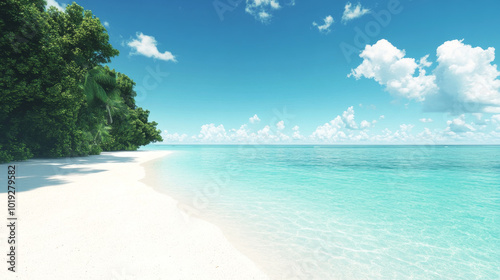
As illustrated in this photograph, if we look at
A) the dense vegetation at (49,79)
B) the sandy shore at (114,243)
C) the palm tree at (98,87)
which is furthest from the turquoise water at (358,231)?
the palm tree at (98,87)

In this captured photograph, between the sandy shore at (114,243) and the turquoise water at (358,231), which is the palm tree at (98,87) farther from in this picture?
the turquoise water at (358,231)

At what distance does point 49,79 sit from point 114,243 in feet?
62.3

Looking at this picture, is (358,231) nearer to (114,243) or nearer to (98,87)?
(114,243)

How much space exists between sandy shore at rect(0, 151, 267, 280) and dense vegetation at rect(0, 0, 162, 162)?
11.6 metres

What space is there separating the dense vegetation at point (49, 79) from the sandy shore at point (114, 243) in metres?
11.6

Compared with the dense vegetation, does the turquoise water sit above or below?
below

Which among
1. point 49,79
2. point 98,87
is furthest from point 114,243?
point 98,87

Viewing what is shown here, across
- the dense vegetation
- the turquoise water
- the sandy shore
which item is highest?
the dense vegetation

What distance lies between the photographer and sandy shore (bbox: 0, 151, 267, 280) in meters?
3.46

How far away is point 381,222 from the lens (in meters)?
7.02

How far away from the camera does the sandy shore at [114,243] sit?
11.3ft

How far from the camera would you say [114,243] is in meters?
4.37

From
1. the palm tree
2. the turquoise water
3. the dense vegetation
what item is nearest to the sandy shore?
the turquoise water

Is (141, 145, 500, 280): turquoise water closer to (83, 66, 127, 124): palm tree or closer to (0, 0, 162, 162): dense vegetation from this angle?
(0, 0, 162, 162): dense vegetation
